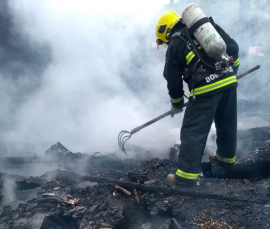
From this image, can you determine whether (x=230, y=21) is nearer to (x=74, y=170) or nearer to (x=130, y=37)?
(x=130, y=37)

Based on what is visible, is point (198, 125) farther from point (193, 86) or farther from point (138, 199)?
point (138, 199)

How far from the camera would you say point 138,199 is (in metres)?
3.73

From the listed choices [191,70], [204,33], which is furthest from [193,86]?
[204,33]

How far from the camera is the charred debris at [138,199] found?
3322 mm

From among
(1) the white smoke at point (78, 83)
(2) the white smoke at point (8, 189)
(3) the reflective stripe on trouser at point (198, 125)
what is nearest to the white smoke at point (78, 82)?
(1) the white smoke at point (78, 83)

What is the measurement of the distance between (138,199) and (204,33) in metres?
2.08

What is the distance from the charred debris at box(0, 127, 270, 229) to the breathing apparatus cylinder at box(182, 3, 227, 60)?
1.62 m

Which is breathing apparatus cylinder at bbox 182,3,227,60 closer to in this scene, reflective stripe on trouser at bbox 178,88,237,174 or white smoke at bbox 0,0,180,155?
reflective stripe on trouser at bbox 178,88,237,174

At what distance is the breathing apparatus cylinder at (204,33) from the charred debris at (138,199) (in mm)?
1616

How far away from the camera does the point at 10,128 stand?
7418mm

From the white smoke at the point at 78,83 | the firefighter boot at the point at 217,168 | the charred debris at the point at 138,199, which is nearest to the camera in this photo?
the charred debris at the point at 138,199

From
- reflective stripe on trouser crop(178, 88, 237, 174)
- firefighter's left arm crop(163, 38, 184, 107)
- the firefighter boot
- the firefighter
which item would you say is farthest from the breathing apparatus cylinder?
the firefighter boot

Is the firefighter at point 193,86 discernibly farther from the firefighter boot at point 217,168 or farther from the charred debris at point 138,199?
the firefighter boot at point 217,168

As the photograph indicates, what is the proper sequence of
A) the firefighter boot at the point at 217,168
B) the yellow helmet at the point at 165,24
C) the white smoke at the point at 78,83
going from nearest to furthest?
the yellow helmet at the point at 165,24, the firefighter boot at the point at 217,168, the white smoke at the point at 78,83
